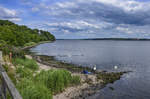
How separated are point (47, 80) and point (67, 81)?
2.70 meters

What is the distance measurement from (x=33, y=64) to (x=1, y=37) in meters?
47.9

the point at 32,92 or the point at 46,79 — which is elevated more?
the point at 32,92

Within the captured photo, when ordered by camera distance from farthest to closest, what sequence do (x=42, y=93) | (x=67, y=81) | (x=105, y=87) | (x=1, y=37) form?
(x=1, y=37), (x=105, y=87), (x=67, y=81), (x=42, y=93)

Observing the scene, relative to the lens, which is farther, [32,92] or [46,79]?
[46,79]

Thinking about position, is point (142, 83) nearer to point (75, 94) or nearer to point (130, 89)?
point (130, 89)

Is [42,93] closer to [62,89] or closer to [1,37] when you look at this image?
[62,89]

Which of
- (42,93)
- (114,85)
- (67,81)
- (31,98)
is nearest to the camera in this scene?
(31,98)

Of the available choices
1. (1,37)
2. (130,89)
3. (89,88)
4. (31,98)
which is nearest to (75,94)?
(89,88)

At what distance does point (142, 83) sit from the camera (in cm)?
1998

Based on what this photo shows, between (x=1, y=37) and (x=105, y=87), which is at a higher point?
(x=1, y=37)

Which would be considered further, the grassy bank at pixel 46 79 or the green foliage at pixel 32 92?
the grassy bank at pixel 46 79

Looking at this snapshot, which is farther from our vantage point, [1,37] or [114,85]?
[1,37]

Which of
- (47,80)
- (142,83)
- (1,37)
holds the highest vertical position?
(1,37)

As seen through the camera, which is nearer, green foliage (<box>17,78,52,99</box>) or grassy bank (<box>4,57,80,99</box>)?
green foliage (<box>17,78,52,99</box>)
